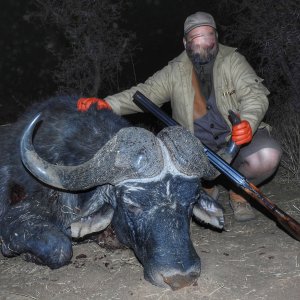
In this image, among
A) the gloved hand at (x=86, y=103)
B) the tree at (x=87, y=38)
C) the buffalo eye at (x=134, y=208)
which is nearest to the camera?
the buffalo eye at (x=134, y=208)

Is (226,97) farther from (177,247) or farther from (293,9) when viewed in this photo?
Answer: (293,9)

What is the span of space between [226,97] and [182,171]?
1.82 meters

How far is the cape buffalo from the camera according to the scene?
359cm

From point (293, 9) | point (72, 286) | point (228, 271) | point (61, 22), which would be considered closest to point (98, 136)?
point (72, 286)

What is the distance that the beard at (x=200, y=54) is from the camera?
17.1ft

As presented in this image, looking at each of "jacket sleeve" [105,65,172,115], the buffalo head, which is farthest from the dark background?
the buffalo head

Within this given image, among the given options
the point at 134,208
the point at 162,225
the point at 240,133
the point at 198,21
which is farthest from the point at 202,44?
the point at 162,225

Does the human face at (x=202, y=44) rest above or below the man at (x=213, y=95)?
above

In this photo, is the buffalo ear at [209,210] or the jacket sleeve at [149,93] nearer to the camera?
the buffalo ear at [209,210]

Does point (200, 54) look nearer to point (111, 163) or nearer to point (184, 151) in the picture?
point (184, 151)

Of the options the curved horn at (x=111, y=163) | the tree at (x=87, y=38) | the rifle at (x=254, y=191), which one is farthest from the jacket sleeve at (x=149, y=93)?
the tree at (x=87, y=38)

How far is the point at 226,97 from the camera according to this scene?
17.4ft

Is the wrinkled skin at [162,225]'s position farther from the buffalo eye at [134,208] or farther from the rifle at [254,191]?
the rifle at [254,191]

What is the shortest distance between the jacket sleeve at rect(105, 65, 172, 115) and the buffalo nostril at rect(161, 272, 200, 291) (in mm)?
2305
